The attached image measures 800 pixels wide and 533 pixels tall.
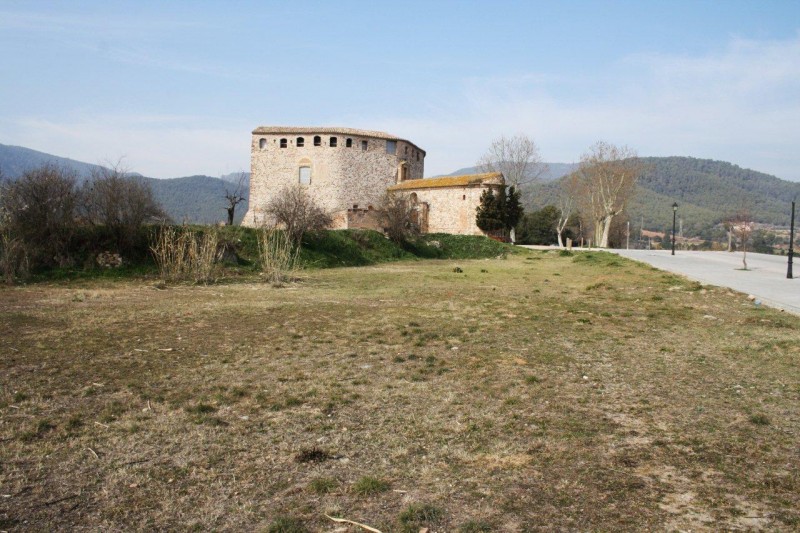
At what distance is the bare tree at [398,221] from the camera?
91.7ft

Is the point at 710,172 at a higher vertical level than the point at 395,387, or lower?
higher

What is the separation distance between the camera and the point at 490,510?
2.90m

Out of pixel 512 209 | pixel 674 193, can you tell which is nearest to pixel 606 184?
pixel 512 209

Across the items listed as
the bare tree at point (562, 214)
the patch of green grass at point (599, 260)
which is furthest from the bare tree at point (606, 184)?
the patch of green grass at point (599, 260)

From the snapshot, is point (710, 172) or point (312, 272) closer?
point (312, 272)

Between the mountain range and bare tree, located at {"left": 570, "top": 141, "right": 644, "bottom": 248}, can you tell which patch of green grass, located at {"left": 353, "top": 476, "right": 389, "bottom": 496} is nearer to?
bare tree, located at {"left": 570, "top": 141, "right": 644, "bottom": 248}

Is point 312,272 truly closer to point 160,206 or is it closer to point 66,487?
point 160,206

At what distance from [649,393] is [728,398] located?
642 millimetres

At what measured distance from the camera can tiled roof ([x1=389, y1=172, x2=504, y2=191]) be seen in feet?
125

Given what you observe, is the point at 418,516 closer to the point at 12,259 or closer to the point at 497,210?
the point at 12,259

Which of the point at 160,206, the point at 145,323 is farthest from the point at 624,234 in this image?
the point at 145,323

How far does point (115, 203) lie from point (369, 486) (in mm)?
15599

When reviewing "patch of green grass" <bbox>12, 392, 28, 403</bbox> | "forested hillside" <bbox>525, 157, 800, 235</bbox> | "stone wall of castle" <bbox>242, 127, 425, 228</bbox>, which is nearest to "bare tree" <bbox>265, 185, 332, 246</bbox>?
"patch of green grass" <bbox>12, 392, 28, 403</bbox>

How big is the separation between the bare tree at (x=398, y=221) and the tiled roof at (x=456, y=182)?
28.3ft
